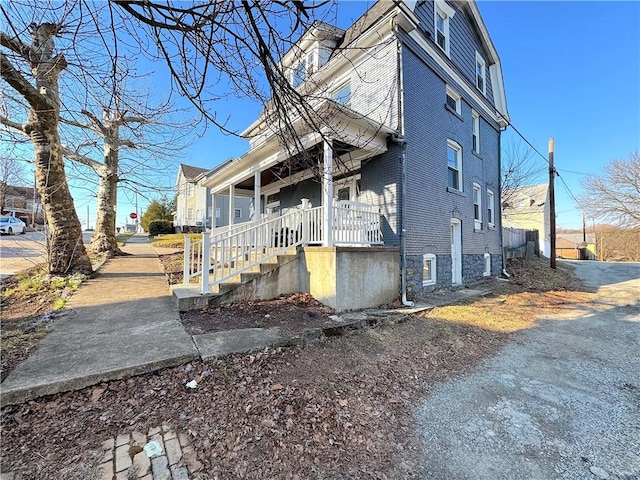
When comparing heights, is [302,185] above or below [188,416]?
above

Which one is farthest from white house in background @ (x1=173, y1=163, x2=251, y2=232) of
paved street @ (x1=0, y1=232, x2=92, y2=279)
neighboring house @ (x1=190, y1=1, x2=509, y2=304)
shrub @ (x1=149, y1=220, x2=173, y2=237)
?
neighboring house @ (x1=190, y1=1, x2=509, y2=304)

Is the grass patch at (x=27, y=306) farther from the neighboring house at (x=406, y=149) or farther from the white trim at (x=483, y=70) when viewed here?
the white trim at (x=483, y=70)

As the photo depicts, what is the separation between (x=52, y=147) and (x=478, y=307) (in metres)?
10.4

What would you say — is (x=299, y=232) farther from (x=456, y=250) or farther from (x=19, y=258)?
(x=19, y=258)

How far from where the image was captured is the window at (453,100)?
9.40 metres

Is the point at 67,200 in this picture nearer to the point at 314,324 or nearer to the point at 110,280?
the point at 110,280

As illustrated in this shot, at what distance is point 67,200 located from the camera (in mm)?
6668

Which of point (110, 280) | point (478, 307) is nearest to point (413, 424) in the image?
point (478, 307)

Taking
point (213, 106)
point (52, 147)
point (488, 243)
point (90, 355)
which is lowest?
point (90, 355)

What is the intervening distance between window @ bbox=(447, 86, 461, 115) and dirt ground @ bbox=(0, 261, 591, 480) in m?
8.39

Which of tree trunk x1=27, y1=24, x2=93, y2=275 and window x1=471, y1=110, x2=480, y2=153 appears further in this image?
window x1=471, y1=110, x2=480, y2=153

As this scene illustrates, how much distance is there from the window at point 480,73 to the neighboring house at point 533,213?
61.4 ft

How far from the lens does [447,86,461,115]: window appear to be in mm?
9398

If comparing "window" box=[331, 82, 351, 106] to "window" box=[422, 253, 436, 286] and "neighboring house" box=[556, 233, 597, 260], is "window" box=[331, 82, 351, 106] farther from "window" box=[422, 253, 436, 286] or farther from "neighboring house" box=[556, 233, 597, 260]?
"neighboring house" box=[556, 233, 597, 260]
